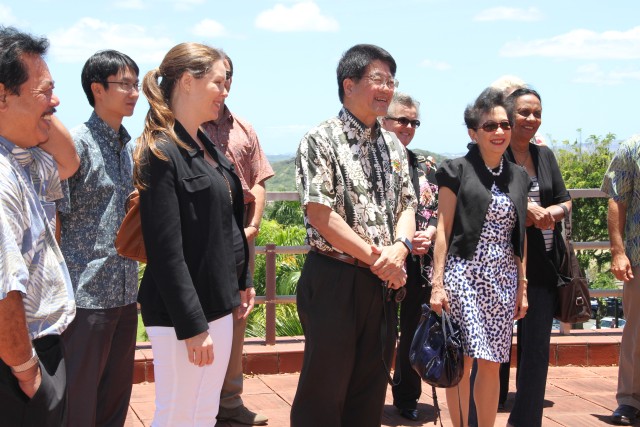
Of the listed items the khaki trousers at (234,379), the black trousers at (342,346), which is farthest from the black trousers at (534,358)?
the khaki trousers at (234,379)

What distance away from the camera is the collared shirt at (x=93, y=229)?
4344mm

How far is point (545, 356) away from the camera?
18.2ft

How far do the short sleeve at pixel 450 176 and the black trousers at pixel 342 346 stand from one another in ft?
3.27

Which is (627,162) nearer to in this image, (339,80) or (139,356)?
(339,80)

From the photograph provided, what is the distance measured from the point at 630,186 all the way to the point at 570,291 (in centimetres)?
107

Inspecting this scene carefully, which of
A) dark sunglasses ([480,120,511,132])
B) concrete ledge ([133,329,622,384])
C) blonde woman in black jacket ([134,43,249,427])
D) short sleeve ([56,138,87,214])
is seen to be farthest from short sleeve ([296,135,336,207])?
concrete ledge ([133,329,622,384])

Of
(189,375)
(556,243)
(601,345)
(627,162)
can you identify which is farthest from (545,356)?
(189,375)

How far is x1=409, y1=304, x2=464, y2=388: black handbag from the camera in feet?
15.7

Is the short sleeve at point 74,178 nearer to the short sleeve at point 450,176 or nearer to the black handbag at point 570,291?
the short sleeve at point 450,176

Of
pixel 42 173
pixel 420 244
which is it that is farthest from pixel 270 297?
pixel 42 173

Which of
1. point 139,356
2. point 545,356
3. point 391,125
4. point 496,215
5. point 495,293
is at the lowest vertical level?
point 139,356

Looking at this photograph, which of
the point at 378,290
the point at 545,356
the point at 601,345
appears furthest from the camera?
the point at 601,345

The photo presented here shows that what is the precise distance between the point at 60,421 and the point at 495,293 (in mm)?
2812

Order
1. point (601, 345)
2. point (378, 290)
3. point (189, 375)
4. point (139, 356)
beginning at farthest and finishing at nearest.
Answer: point (601, 345) → point (139, 356) → point (378, 290) → point (189, 375)
